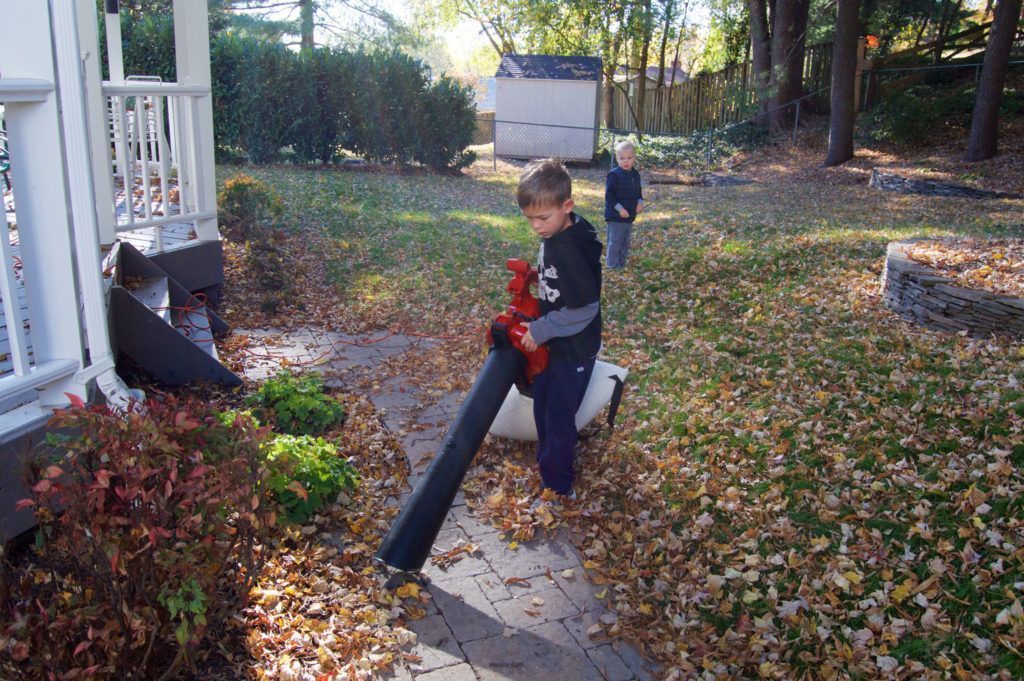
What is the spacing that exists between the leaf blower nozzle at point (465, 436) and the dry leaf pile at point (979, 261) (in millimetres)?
3690

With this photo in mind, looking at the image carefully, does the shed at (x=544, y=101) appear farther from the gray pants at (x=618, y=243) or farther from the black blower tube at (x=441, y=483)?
the black blower tube at (x=441, y=483)

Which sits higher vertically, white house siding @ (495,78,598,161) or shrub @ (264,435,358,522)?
white house siding @ (495,78,598,161)

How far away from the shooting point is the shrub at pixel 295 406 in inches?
175

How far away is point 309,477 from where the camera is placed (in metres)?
3.59

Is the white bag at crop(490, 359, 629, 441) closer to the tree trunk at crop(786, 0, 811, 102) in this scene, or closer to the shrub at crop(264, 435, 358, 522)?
the shrub at crop(264, 435, 358, 522)

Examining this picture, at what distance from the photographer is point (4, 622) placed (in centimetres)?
214

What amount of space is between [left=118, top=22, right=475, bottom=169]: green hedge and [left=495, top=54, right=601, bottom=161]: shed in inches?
180

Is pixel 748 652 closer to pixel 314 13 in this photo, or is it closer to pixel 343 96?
pixel 343 96

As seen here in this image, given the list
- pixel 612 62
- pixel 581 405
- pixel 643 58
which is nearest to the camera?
pixel 581 405

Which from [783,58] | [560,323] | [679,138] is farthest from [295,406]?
[679,138]

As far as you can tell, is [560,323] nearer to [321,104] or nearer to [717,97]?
[321,104]

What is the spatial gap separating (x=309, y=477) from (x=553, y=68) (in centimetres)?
2334

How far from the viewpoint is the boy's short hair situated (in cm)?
354

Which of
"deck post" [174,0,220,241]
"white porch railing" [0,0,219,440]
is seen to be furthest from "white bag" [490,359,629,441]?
"deck post" [174,0,220,241]
